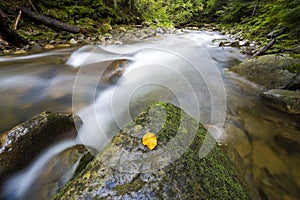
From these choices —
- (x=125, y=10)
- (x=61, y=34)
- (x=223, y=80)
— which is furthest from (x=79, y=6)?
(x=223, y=80)

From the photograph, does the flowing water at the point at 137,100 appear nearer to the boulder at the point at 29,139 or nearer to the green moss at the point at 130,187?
the boulder at the point at 29,139

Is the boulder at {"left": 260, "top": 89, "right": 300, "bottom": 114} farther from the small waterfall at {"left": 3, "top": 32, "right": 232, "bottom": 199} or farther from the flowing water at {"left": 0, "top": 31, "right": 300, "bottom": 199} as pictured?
the small waterfall at {"left": 3, "top": 32, "right": 232, "bottom": 199}

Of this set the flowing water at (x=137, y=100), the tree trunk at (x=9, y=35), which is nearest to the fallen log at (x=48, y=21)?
the tree trunk at (x=9, y=35)

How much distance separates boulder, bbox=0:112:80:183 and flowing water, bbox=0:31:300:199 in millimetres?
98

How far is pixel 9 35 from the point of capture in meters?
5.53

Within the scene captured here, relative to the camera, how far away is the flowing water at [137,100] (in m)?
2.11

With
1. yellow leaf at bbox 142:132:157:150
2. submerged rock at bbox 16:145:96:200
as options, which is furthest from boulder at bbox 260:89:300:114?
submerged rock at bbox 16:145:96:200

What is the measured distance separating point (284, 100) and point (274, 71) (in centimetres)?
97

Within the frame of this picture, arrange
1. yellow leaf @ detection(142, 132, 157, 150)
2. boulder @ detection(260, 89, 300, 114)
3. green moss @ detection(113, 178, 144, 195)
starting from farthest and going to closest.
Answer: boulder @ detection(260, 89, 300, 114)
yellow leaf @ detection(142, 132, 157, 150)
green moss @ detection(113, 178, 144, 195)

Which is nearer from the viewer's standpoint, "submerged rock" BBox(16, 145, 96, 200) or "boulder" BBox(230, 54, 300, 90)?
"submerged rock" BBox(16, 145, 96, 200)

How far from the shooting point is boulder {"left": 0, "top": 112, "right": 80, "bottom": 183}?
1.59m

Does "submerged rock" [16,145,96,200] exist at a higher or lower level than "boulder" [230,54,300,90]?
lower

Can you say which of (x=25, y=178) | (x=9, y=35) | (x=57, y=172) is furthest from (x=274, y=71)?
(x=9, y=35)

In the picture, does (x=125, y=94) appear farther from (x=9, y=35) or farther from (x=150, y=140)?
(x=9, y=35)
